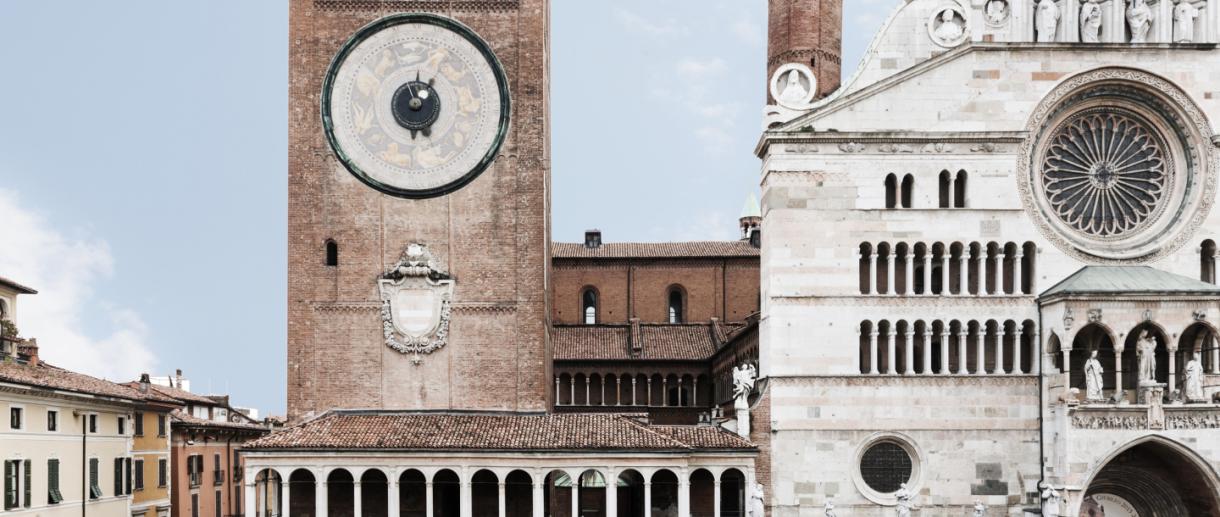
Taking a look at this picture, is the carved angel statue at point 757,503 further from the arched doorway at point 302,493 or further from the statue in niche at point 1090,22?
the statue in niche at point 1090,22

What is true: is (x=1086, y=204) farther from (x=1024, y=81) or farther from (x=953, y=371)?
(x=953, y=371)

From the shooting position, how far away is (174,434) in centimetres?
5194

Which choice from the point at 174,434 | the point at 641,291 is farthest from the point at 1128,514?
the point at 174,434

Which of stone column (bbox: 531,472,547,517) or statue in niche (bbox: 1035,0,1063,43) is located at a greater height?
statue in niche (bbox: 1035,0,1063,43)

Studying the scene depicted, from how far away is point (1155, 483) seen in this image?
36.6m

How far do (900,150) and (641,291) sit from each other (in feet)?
80.7

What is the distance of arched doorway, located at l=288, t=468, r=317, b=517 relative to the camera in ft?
119

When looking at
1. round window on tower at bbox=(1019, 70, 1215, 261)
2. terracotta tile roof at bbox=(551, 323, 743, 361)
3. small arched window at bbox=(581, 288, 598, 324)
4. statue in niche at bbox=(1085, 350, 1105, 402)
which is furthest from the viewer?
small arched window at bbox=(581, 288, 598, 324)

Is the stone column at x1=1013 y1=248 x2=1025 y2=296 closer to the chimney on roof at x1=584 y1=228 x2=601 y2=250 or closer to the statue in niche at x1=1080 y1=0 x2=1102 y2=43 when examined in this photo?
the statue in niche at x1=1080 y1=0 x2=1102 y2=43

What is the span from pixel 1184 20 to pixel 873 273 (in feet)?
40.6

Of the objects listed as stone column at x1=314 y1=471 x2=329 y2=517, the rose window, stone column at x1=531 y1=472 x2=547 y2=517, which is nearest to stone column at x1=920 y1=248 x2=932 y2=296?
the rose window

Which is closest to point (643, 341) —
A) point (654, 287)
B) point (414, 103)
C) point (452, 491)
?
point (654, 287)

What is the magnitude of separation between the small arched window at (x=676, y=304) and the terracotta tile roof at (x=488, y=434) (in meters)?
22.5

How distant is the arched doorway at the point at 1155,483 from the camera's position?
3459 centimetres
